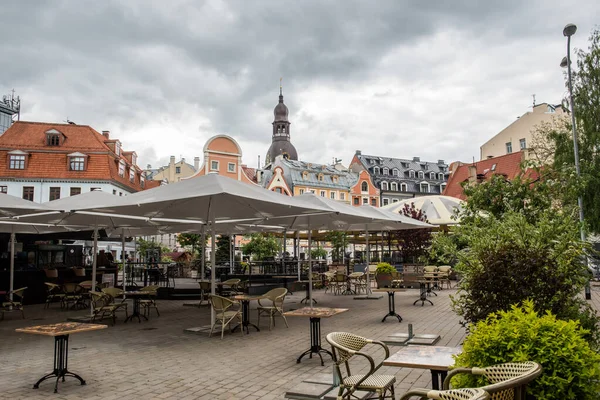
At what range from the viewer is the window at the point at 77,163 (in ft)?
139

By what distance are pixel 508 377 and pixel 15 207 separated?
30.6 ft

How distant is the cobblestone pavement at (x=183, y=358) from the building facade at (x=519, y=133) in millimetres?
37147

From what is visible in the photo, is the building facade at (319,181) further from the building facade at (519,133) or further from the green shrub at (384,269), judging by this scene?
the green shrub at (384,269)

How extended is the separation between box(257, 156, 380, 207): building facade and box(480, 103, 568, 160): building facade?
21.4 meters

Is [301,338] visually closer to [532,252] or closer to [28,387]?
[28,387]

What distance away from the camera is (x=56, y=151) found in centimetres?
4250

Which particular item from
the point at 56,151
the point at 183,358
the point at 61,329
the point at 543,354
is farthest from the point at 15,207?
the point at 56,151

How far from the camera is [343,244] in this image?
28.2 metres

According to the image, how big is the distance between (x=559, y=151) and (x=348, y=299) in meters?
12.4

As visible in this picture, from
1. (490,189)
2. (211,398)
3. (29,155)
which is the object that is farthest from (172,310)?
(29,155)

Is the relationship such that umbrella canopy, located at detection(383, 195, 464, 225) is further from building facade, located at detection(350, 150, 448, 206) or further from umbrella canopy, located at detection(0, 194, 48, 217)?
building facade, located at detection(350, 150, 448, 206)

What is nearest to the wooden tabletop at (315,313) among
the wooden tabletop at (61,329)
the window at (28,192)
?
the wooden tabletop at (61,329)

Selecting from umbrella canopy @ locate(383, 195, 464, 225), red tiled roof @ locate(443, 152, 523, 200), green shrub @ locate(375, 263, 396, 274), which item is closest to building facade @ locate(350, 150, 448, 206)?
red tiled roof @ locate(443, 152, 523, 200)

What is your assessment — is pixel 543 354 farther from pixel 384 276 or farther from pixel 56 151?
pixel 56 151
